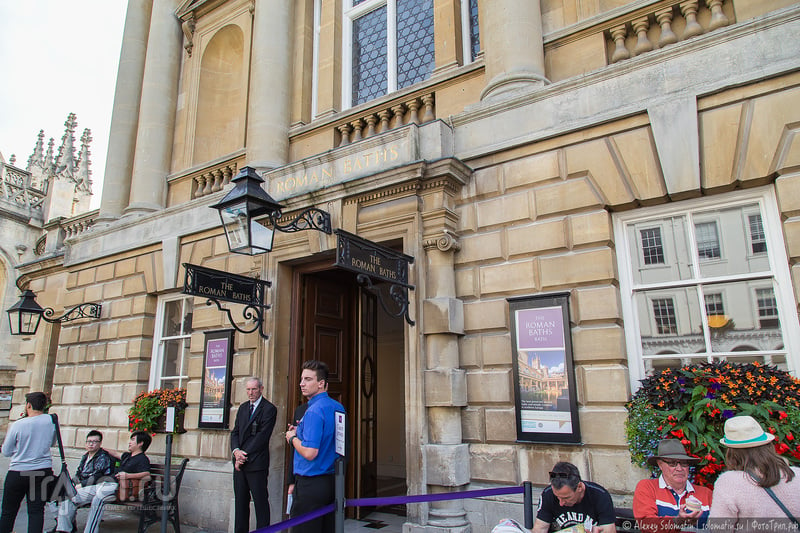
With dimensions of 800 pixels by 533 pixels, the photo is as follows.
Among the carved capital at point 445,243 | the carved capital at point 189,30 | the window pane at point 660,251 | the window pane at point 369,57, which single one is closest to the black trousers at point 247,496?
the carved capital at point 445,243

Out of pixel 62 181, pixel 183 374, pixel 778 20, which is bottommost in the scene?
pixel 183 374

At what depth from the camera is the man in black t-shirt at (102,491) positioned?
259 inches

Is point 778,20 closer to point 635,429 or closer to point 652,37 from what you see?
point 652,37

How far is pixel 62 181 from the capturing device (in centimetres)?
2309

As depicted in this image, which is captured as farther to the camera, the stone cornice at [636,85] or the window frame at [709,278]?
the stone cornice at [636,85]

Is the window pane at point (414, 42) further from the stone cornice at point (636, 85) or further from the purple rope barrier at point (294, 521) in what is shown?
the purple rope barrier at point (294, 521)

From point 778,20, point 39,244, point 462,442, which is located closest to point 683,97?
point 778,20

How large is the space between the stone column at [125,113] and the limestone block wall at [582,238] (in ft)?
27.7

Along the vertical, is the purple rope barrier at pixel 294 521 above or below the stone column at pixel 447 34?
below

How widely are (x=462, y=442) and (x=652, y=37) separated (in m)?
5.10

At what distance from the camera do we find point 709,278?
5.23m

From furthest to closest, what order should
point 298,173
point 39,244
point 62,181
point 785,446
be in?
point 62,181, point 39,244, point 298,173, point 785,446

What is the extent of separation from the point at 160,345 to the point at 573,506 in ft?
27.3

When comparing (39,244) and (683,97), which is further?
(39,244)
